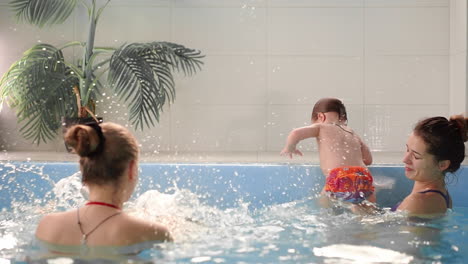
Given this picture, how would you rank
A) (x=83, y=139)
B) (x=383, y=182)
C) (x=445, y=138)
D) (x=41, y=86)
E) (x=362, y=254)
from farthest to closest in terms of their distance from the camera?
1. (x=41, y=86)
2. (x=383, y=182)
3. (x=445, y=138)
4. (x=362, y=254)
5. (x=83, y=139)

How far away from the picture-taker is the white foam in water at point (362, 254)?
209 centimetres

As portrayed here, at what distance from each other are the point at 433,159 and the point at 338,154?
0.59m

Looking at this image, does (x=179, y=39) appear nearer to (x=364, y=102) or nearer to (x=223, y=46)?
(x=223, y=46)

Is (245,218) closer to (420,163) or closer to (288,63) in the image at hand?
(420,163)

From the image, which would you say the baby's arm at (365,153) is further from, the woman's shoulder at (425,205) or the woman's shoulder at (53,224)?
the woman's shoulder at (53,224)

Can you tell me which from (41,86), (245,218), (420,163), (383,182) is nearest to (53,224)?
(245,218)

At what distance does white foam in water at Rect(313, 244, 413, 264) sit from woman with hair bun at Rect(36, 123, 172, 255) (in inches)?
23.9

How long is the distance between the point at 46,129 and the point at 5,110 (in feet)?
2.59

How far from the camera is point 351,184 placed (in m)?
3.34

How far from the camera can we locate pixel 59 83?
202 inches

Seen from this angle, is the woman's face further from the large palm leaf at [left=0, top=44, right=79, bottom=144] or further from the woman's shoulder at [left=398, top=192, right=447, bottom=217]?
the large palm leaf at [left=0, top=44, right=79, bottom=144]

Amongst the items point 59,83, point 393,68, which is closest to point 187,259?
point 59,83

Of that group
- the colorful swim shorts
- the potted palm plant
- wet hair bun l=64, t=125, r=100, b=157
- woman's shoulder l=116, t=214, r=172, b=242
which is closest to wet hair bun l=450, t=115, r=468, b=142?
the colorful swim shorts

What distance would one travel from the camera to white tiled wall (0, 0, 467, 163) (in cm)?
593
